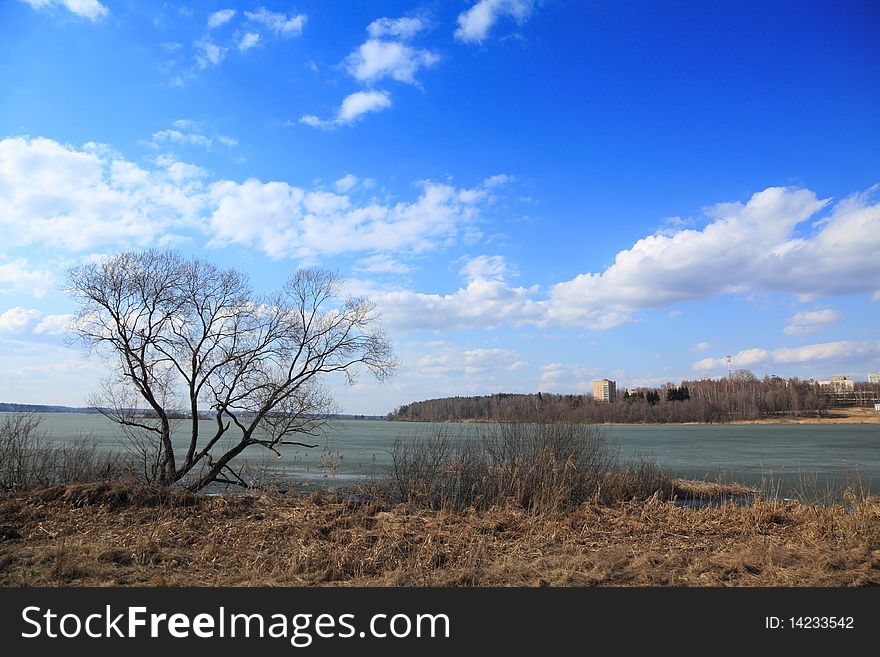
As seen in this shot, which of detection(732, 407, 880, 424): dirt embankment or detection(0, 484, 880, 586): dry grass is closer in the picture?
detection(0, 484, 880, 586): dry grass

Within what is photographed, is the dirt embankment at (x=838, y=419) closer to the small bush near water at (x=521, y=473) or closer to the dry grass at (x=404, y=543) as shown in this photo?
the small bush near water at (x=521, y=473)

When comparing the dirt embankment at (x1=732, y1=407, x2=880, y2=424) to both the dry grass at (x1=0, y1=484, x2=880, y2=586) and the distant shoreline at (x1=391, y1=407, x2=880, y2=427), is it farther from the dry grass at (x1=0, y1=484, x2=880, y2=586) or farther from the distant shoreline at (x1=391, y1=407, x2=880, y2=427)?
the dry grass at (x1=0, y1=484, x2=880, y2=586)

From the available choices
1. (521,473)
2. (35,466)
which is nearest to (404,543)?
(521,473)

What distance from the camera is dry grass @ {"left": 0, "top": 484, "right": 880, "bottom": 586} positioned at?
284 inches

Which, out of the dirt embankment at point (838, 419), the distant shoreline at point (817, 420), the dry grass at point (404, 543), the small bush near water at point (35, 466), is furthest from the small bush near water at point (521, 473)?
the dirt embankment at point (838, 419)

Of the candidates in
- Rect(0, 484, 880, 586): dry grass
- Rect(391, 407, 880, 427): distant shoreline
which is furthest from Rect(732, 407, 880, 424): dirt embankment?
Rect(0, 484, 880, 586): dry grass

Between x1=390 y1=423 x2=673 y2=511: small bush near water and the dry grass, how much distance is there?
2.13m

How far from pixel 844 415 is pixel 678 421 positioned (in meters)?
36.5

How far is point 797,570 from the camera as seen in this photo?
24.3 feet

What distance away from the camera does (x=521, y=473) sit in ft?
53.1

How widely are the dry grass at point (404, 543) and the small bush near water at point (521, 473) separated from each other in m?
2.13

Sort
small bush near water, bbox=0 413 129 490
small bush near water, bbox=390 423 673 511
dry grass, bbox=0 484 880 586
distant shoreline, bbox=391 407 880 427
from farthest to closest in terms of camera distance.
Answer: distant shoreline, bbox=391 407 880 427
small bush near water, bbox=0 413 129 490
small bush near water, bbox=390 423 673 511
dry grass, bbox=0 484 880 586
